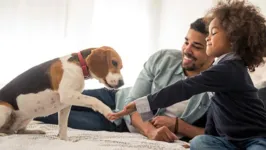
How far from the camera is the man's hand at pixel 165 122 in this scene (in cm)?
166

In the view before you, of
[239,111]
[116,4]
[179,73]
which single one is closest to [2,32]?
[116,4]

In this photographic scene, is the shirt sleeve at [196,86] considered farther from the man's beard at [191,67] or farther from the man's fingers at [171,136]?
the man's beard at [191,67]

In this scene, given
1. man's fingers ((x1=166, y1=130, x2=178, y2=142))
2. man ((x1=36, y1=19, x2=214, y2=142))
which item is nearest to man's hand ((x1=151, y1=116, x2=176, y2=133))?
man ((x1=36, y1=19, x2=214, y2=142))

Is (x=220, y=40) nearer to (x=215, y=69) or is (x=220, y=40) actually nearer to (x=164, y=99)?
(x=215, y=69)

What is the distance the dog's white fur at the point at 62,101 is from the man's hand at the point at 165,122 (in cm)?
50

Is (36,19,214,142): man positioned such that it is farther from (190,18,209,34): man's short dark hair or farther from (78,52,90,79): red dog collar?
(78,52,90,79): red dog collar

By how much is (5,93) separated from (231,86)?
816mm

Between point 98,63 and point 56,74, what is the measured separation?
156mm

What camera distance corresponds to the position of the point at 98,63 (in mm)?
1232

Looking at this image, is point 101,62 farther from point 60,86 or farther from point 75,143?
point 75,143

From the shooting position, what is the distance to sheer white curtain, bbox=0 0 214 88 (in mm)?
2156

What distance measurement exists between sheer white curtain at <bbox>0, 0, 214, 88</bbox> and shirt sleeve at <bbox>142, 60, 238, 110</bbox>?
1161 millimetres

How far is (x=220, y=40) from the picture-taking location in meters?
1.29

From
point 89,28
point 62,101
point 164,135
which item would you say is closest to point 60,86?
point 62,101
